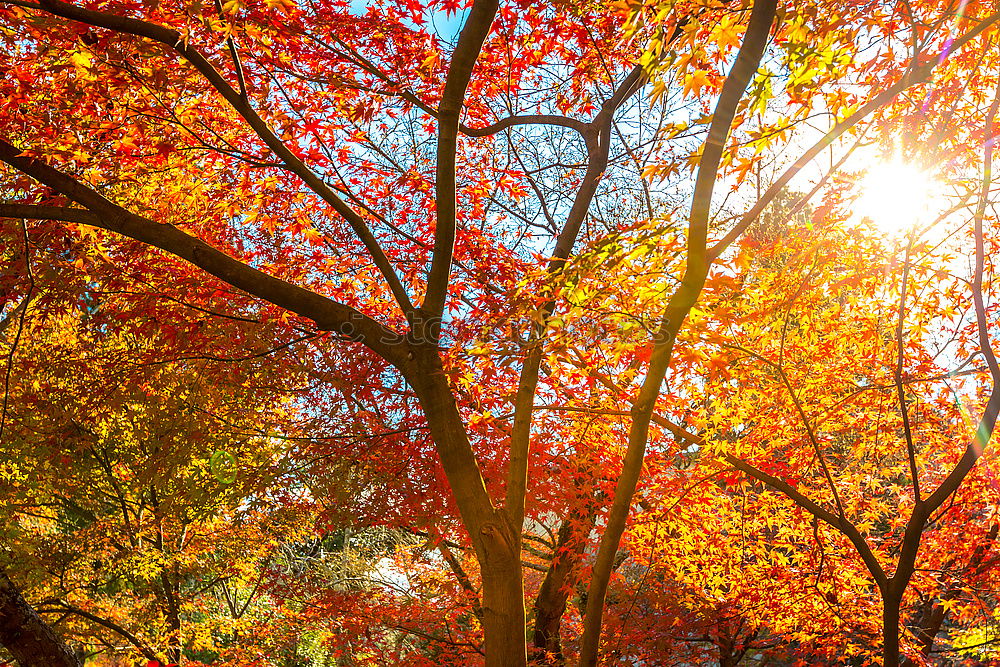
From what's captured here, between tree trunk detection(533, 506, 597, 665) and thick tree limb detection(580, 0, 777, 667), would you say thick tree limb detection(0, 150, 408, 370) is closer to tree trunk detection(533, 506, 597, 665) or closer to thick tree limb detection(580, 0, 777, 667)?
thick tree limb detection(580, 0, 777, 667)

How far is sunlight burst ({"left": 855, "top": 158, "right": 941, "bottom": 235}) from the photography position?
382cm

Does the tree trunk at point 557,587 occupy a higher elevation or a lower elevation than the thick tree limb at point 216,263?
lower

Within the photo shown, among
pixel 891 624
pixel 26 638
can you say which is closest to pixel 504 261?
pixel 891 624

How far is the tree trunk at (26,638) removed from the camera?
441cm

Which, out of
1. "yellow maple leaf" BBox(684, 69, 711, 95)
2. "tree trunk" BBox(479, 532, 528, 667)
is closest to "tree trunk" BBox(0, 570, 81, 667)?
A: "tree trunk" BBox(479, 532, 528, 667)

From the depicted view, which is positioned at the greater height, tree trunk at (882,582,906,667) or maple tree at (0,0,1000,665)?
maple tree at (0,0,1000,665)

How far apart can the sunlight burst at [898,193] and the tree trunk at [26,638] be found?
5.74 metres

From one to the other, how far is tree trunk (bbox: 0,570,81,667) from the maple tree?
1.86m

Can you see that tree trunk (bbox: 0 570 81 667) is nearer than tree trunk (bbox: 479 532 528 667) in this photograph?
No

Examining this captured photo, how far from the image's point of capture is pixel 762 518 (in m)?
6.04

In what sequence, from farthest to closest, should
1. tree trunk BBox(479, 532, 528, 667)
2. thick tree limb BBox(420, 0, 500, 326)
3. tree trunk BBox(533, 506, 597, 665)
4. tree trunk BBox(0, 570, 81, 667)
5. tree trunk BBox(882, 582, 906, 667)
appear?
tree trunk BBox(533, 506, 597, 665) → tree trunk BBox(0, 570, 81, 667) → tree trunk BBox(882, 582, 906, 667) → tree trunk BBox(479, 532, 528, 667) → thick tree limb BBox(420, 0, 500, 326)

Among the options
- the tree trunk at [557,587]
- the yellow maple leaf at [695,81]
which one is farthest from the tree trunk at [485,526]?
the tree trunk at [557,587]

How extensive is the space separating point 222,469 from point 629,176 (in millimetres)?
4940

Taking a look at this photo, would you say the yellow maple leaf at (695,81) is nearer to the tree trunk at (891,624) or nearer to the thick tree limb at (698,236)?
the thick tree limb at (698,236)
